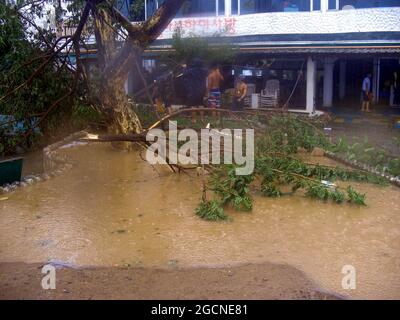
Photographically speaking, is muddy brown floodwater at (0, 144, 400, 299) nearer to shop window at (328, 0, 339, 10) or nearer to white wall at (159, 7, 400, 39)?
white wall at (159, 7, 400, 39)

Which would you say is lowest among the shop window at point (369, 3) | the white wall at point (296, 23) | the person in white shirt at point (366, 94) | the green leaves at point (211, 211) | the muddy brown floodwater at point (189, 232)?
the muddy brown floodwater at point (189, 232)

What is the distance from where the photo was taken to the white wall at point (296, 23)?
17359 mm

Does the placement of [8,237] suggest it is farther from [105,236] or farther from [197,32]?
[197,32]

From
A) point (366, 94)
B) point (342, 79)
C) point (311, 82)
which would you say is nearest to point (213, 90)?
point (311, 82)

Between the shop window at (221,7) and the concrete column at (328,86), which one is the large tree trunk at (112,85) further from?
the concrete column at (328,86)

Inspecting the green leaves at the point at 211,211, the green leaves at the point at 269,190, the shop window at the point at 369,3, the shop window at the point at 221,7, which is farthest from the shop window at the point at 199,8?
the green leaves at the point at 211,211

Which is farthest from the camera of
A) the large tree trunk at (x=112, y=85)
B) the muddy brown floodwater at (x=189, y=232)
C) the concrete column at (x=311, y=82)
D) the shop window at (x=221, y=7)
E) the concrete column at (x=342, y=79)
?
the concrete column at (x=342, y=79)

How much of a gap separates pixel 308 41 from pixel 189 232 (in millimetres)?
12598

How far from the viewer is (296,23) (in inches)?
737

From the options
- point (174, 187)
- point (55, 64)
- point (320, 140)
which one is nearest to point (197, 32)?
point (55, 64)

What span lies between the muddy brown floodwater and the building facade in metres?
9.11

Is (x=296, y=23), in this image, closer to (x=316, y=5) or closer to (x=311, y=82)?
(x=316, y=5)

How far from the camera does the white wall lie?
683 inches

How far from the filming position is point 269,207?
28.3ft
